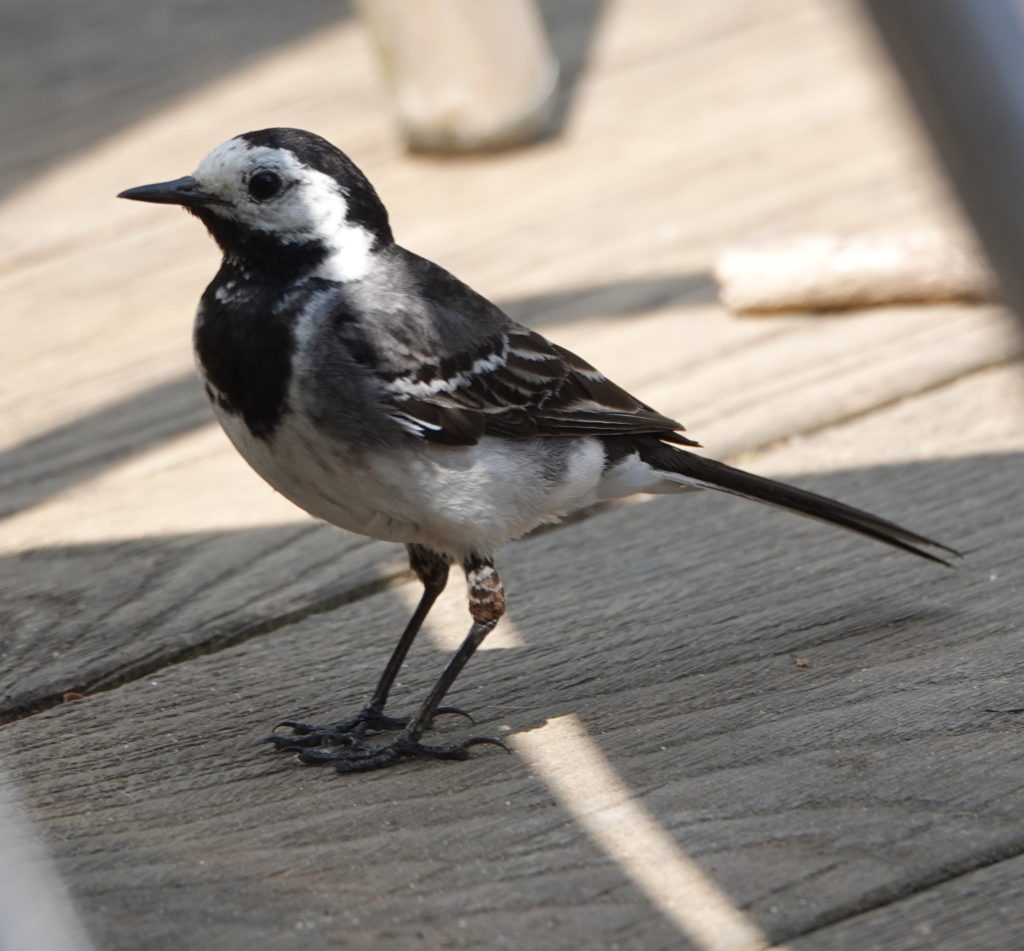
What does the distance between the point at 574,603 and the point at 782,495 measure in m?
0.45

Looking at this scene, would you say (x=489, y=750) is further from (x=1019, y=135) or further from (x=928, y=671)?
(x=1019, y=135)

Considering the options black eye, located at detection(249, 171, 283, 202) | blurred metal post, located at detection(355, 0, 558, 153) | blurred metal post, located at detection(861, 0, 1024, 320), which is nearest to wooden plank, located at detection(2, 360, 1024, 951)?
black eye, located at detection(249, 171, 283, 202)

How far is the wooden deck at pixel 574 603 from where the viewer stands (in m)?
1.84

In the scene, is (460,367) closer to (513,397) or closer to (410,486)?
(513,397)

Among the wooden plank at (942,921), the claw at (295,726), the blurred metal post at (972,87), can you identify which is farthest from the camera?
the claw at (295,726)

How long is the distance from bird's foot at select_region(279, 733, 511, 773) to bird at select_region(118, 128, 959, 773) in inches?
0.8

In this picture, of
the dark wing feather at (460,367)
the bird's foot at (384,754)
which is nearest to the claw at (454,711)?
the bird's foot at (384,754)

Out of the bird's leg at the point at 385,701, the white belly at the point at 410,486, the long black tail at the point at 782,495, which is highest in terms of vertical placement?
the white belly at the point at 410,486

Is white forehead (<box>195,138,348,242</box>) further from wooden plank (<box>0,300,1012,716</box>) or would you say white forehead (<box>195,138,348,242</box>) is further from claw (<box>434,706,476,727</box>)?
claw (<box>434,706,476,727</box>)

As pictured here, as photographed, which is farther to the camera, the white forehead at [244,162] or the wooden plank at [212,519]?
the white forehead at [244,162]

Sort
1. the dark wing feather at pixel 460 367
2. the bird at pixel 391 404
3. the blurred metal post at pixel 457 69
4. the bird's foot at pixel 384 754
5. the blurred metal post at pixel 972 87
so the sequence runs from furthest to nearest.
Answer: the blurred metal post at pixel 457 69 → the dark wing feather at pixel 460 367 → the bird at pixel 391 404 → the bird's foot at pixel 384 754 → the blurred metal post at pixel 972 87

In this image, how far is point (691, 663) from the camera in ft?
8.47

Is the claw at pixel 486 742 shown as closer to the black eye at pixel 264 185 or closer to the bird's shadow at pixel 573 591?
the bird's shadow at pixel 573 591

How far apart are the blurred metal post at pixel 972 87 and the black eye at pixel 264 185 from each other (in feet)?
7.20
